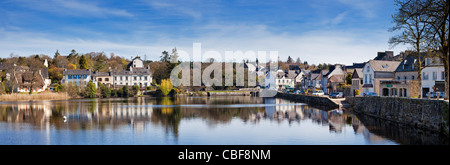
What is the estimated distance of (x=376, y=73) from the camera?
57.8 metres

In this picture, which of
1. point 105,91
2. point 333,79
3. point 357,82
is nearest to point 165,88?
point 105,91

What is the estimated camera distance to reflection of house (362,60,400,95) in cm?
5764

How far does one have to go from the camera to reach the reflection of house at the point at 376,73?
57644 mm

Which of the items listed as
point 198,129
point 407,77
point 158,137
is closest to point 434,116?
point 198,129

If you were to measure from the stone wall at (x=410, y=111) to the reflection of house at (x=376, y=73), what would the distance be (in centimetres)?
1556

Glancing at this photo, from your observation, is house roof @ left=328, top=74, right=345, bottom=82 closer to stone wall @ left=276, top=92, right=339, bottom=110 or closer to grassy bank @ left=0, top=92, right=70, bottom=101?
stone wall @ left=276, top=92, right=339, bottom=110

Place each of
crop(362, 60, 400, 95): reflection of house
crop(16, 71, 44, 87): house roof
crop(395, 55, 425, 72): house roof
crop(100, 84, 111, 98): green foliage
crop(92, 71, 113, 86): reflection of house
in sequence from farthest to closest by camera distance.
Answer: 1. crop(92, 71, 113, 86): reflection of house
2. crop(100, 84, 111, 98): green foliage
3. crop(16, 71, 44, 87): house roof
4. crop(362, 60, 400, 95): reflection of house
5. crop(395, 55, 425, 72): house roof

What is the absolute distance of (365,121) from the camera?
1398 inches

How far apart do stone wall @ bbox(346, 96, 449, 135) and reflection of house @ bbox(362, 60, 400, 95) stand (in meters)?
15.6

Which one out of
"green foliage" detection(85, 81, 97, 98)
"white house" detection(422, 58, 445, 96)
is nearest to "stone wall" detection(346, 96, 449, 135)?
"white house" detection(422, 58, 445, 96)

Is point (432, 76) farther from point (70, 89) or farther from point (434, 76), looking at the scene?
point (70, 89)

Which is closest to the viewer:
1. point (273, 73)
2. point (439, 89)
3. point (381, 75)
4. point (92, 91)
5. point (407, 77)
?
point (439, 89)
